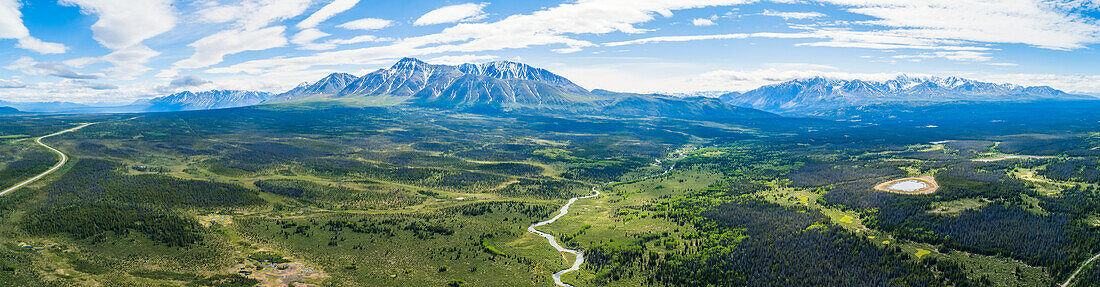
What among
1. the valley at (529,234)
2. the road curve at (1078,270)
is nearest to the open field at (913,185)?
the valley at (529,234)

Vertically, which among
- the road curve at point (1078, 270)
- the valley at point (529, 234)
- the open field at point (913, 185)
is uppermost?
the valley at point (529, 234)

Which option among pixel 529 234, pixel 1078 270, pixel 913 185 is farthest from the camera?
pixel 913 185

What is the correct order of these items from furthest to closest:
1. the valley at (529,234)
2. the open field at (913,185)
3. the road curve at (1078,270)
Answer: the open field at (913,185), the valley at (529,234), the road curve at (1078,270)

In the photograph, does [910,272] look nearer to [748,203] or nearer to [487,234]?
[748,203]

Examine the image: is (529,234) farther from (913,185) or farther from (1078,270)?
(913,185)

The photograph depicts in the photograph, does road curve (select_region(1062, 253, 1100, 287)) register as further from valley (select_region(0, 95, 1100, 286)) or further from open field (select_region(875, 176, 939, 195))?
open field (select_region(875, 176, 939, 195))

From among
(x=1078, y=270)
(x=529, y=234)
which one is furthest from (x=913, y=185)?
(x=529, y=234)

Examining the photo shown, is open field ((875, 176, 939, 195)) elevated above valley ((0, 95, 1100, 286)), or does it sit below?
below

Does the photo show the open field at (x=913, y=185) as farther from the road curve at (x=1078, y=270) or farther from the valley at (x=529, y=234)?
the road curve at (x=1078, y=270)

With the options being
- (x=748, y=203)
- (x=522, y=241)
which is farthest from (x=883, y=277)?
(x=522, y=241)

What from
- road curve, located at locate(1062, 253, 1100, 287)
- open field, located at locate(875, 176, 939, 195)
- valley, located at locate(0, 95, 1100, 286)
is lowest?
open field, located at locate(875, 176, 939, 195)

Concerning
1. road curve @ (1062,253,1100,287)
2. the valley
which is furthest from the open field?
road curve @ (1062,253,1100,287)
